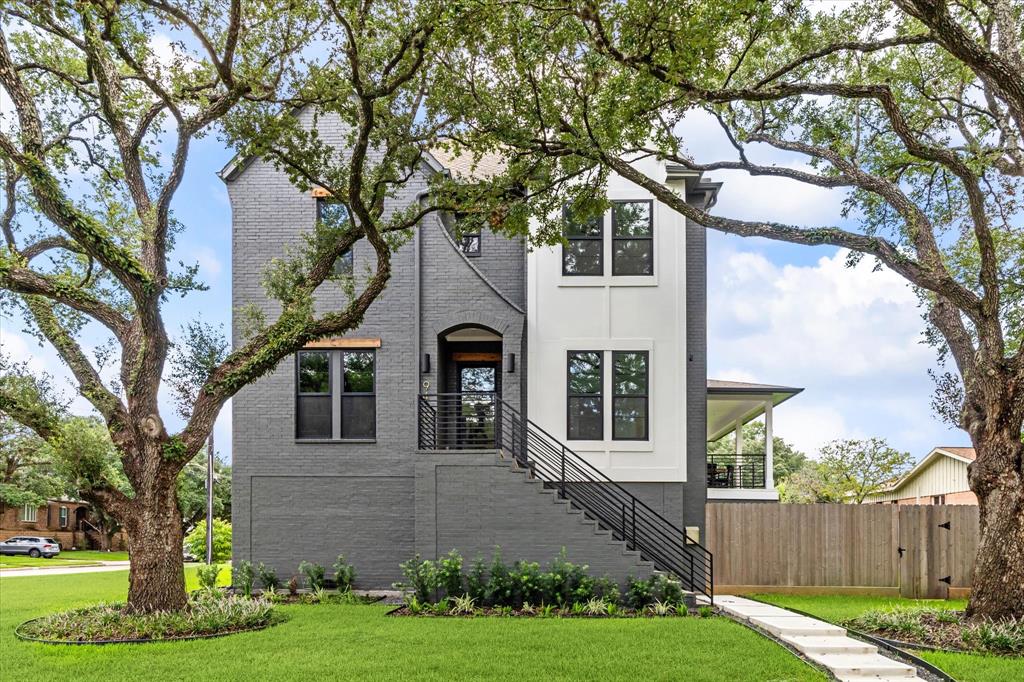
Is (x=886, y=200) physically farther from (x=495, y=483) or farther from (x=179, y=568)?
(x=179, y=568)

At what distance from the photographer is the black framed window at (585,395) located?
50.9 feet

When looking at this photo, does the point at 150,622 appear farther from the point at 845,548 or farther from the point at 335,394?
the point at 845,548

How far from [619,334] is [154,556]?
882cm

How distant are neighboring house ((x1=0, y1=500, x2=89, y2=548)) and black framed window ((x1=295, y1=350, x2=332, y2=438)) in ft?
130

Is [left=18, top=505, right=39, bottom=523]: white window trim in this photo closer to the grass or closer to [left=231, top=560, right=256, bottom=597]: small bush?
the grass

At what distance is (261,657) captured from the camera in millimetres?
9414

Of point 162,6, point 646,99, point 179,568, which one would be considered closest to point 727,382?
point 646,99

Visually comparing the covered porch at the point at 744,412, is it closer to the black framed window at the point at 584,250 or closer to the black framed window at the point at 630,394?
the black framed window at the point at 630,394

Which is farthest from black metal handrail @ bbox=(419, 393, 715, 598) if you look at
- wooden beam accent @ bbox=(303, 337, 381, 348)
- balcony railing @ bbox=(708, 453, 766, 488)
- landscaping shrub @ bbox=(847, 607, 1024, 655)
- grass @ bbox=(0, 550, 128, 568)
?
grass @ bbox=(0, 550, 128, 568)

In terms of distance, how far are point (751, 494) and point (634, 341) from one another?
7044mm

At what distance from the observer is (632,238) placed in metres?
15.8

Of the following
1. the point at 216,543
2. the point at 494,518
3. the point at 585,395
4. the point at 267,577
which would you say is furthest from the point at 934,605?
the point at 216,543

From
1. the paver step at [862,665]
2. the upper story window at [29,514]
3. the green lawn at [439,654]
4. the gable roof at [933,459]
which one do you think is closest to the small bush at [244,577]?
the green lawn at [439,654]

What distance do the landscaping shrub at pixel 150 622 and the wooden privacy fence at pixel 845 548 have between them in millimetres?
8627
